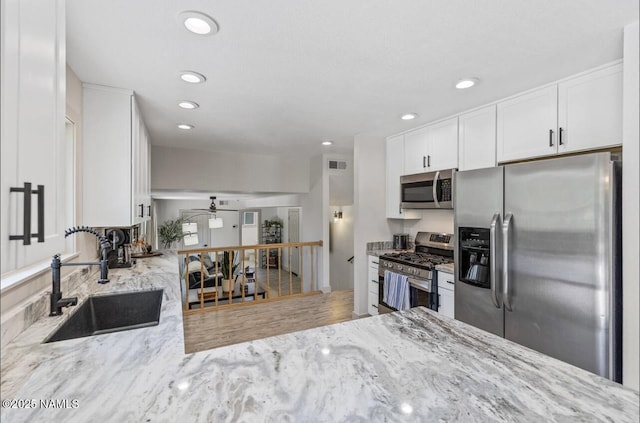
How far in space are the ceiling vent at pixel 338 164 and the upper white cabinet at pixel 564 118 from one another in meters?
2.78

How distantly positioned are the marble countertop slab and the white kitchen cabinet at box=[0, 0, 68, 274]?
1.33 feet

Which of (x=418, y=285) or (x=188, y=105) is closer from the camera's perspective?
(x=188, y=105)

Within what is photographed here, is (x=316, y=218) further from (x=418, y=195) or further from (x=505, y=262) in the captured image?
(x=505, y=262)

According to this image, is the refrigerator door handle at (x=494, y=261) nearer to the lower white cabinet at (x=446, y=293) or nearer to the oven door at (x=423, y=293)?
the lower white cabinet at (x=446, y=293)

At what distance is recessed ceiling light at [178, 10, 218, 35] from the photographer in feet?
4.46

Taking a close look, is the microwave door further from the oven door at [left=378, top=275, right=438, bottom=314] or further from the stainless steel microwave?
the oven door at [left=378, top=275, right=438, bottom=314]

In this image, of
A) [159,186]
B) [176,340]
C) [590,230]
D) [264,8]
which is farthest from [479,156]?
[159,186]

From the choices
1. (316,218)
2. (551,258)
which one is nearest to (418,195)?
(551,258)

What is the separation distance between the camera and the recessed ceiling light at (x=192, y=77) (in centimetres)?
194

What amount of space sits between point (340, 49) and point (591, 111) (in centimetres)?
168

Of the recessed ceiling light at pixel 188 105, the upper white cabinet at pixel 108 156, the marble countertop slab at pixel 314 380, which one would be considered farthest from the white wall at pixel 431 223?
the upper white cabinet at pixel 108 156

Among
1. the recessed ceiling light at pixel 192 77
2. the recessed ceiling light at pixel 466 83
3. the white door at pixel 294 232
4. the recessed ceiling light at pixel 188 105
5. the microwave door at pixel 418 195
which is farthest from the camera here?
the white door at pixel 294 232

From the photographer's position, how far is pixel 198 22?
1421 mm

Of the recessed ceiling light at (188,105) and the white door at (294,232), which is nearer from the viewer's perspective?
the recessed ceiling light at (188,105)
